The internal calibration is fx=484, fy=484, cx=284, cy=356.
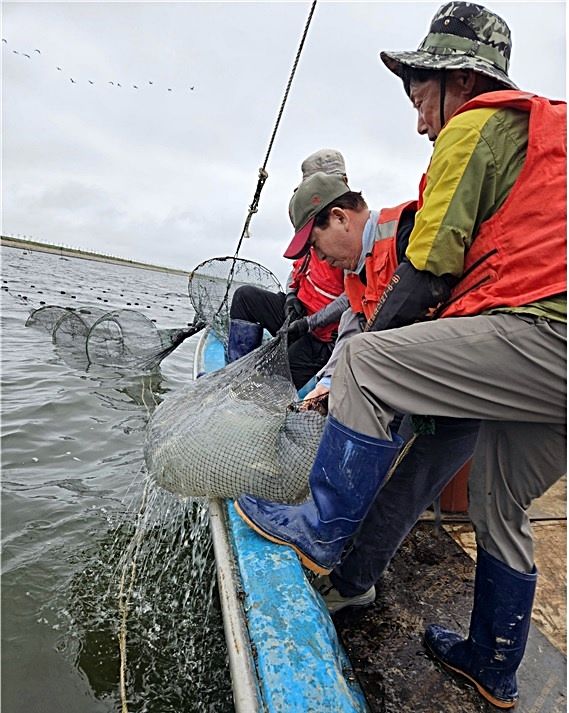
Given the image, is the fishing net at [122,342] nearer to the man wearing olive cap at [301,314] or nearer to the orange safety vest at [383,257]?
the man wearing olive cap at [301,314]

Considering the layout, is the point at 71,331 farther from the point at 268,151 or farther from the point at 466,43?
the point at 466,43

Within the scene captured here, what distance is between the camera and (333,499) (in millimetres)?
1659

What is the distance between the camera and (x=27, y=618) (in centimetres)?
242

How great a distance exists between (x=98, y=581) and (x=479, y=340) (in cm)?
242

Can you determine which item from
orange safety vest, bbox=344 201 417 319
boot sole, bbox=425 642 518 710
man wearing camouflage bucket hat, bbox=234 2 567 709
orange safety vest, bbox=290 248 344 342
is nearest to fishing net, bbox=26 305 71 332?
orange safety vest, bbox=290 248 344 342

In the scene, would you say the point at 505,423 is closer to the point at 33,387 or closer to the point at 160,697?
the point at 160,697

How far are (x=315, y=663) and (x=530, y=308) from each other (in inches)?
47.4

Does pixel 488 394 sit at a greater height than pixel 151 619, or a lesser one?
greater

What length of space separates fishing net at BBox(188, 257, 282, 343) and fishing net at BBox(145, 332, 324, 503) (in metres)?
3.64

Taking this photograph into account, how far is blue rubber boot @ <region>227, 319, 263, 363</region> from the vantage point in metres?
4.95

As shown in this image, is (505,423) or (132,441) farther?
(132,441)

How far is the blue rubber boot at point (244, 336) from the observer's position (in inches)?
195

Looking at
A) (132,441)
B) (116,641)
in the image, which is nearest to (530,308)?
(116,641)

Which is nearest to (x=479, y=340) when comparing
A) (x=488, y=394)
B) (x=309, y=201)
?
(x=488, y=394)
